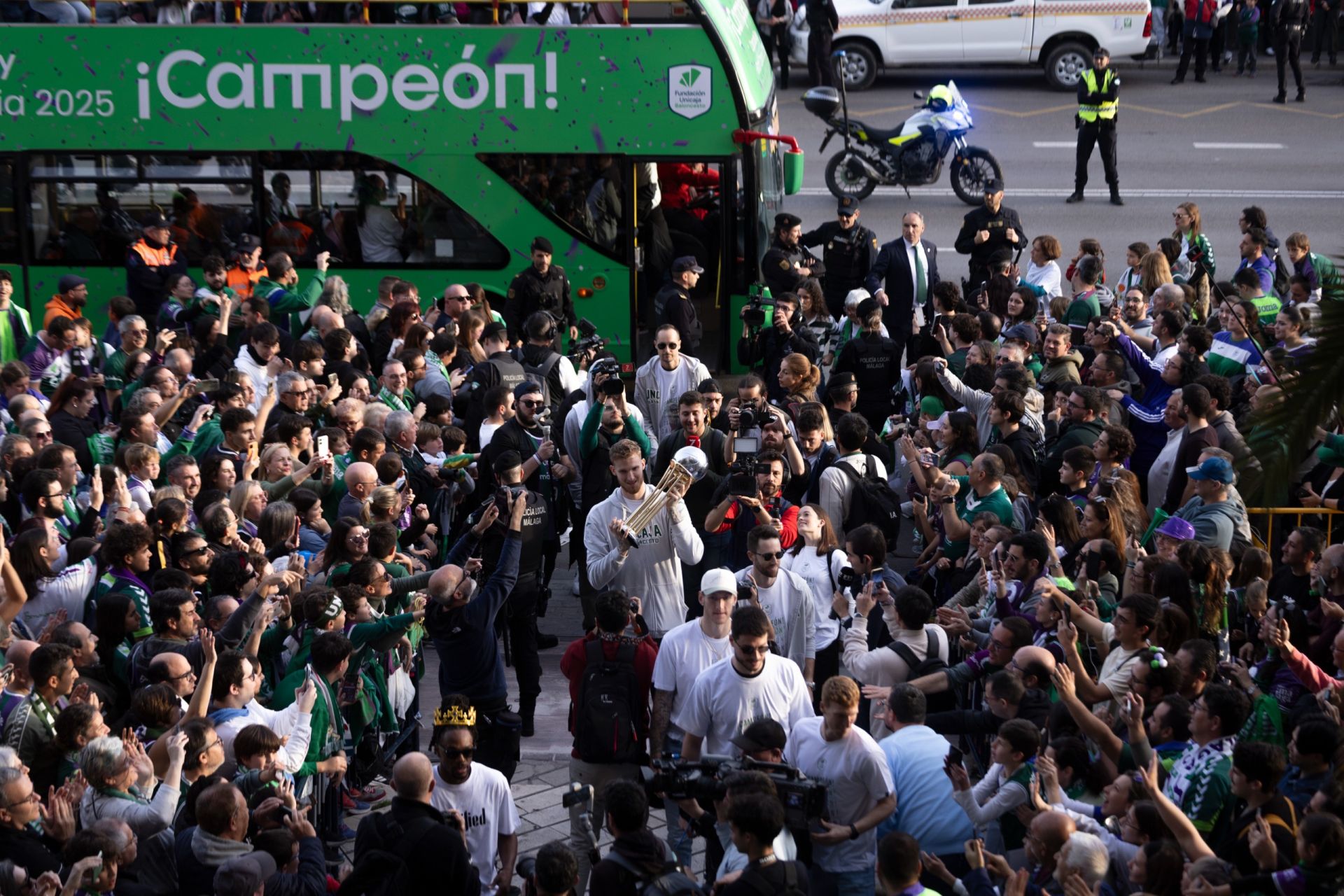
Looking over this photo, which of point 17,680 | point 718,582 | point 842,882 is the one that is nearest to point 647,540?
point 718,582

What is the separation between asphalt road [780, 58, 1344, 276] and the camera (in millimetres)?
20734

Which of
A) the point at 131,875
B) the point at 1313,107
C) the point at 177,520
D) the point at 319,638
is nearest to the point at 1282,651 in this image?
the point at 319,638

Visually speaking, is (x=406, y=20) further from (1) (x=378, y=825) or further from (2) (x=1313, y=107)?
(2) (x=1313, y=107)

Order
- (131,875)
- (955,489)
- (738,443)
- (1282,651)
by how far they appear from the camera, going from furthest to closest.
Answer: (738,443) → (955,489) → (1282,651) → (131,875)

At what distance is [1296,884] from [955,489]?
4.11 metres

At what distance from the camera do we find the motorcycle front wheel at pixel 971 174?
20.2m

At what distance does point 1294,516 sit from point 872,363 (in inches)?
127

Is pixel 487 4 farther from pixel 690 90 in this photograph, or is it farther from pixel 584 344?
pixel 584 344

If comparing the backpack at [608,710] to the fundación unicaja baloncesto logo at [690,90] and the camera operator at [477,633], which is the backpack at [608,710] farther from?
the fundación unicaja baloncesto logo at [690,90]

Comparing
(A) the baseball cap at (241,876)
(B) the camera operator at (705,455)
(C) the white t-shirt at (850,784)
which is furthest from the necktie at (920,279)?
(A) the baseball cap at (241,876)

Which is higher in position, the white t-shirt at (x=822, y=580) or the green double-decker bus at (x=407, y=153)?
the green double-decker bus at (x=407, y=153)

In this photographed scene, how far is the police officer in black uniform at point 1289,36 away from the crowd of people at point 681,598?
1447cm

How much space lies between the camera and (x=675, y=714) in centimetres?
761

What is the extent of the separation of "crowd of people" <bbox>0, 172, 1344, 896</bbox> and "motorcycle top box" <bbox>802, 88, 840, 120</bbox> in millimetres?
5110
